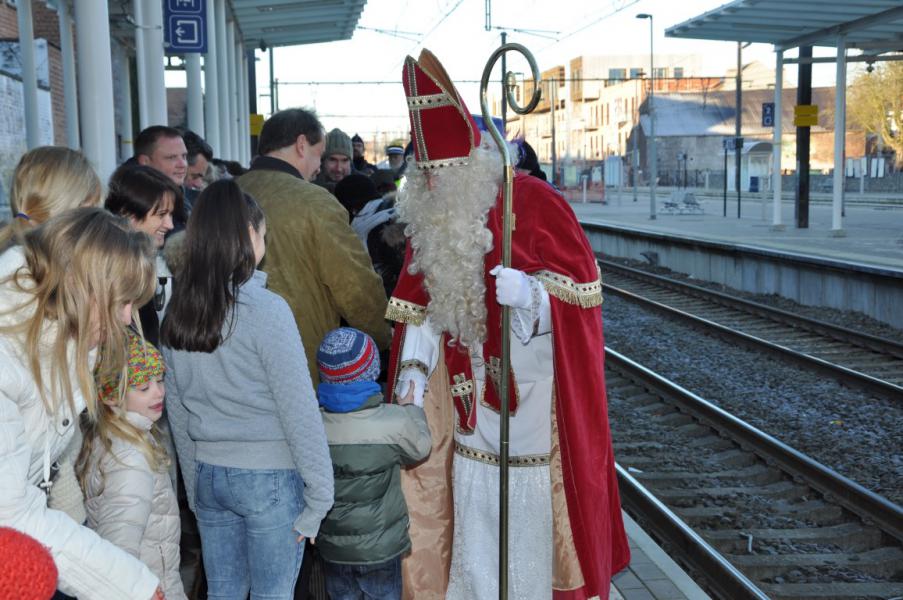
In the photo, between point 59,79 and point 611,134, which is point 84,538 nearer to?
point 59,79

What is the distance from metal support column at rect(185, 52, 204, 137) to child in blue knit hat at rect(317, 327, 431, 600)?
463 inches

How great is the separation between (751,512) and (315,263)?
369cm

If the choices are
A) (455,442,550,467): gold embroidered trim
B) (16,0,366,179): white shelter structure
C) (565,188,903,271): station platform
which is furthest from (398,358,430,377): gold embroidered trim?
(565,188,903,271): station platform

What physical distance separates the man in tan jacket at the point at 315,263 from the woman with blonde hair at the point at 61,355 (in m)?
1.71

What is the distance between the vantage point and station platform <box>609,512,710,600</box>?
475 cm

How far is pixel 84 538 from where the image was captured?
217 cm

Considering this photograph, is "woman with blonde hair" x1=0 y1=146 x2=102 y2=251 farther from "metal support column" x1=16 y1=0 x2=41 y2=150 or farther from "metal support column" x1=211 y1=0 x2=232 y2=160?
"metal support column" x1=211 y1=0 x2=232 y2=160

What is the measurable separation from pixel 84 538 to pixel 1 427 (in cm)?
31

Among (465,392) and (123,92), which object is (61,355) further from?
(123,92)

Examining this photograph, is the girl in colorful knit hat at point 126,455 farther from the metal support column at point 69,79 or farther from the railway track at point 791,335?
the metal support column at point 69,79

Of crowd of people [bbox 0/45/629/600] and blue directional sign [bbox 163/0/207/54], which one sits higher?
blue directional sign [bbox 163/0/207/54]

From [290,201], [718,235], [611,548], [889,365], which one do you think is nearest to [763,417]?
[889,365]

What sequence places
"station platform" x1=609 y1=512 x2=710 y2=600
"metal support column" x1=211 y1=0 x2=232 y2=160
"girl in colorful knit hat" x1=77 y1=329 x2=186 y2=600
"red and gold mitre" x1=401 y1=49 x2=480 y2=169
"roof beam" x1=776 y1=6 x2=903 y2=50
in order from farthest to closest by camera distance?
"metal support column" x1=211 y1=0 x2=232 y2=160
"roof beam" x1=776 y1=6 x2=903 y2=50
"station platform" x1=609 y1=512 x2=710 y2=600
"red and gold mitre" x1=401 y1=49 x2=480 y2=169
"girl in colorful knit hat" x1=77 y1=329 x2=186 y2=600

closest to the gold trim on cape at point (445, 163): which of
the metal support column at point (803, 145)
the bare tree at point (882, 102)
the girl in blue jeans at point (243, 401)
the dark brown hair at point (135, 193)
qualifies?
the girl in blue jeans at point (243, 401)
